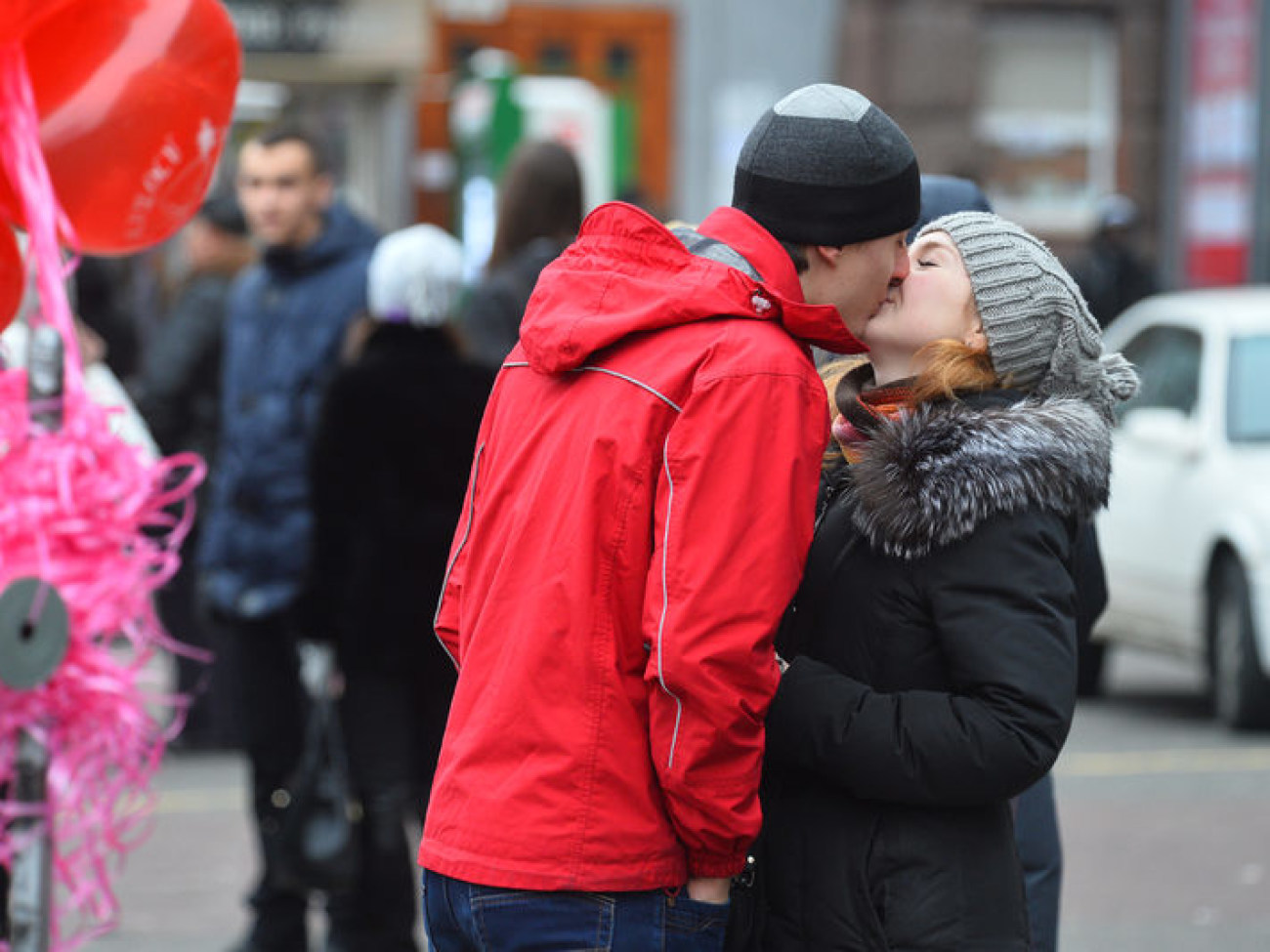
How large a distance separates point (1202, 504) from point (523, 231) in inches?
170

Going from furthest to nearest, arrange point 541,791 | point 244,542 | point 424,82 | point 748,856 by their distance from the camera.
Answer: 1. point 424,82
2. point 244,542
3. point 748,856
4. point 541,791

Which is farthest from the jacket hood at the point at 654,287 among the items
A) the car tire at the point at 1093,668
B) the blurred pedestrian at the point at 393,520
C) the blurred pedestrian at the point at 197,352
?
the car tire at the point at 1093,668

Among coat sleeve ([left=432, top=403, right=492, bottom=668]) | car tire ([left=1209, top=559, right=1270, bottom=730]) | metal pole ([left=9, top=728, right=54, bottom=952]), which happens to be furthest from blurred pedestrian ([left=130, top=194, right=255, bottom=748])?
coat sleeve ([left=432, top=403, right=492, bottom=668])

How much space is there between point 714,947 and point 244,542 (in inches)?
126

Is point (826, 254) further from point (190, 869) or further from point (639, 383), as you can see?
point (190, 869)

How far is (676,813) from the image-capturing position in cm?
270

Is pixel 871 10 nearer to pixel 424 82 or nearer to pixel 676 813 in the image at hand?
pixel 424 82

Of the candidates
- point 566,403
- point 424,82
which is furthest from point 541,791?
point 424,82

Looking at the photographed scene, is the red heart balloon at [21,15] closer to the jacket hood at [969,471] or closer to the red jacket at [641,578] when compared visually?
the red jacket at [641,578]

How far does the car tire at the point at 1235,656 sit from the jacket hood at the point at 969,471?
629 centimetres

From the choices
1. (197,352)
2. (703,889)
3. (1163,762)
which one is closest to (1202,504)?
(1163,762)

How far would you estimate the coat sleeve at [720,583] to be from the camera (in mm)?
2639

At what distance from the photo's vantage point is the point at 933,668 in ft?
9.50

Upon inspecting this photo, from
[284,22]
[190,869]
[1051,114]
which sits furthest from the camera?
[1051,114]
